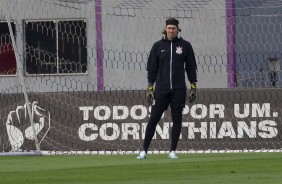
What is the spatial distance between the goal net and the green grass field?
2353 mm

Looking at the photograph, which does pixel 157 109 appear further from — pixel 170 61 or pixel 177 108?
pixel 170 61

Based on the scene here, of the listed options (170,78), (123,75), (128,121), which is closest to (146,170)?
(170,78)

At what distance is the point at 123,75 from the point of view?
88.4 feet

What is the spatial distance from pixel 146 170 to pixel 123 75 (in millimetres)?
13398

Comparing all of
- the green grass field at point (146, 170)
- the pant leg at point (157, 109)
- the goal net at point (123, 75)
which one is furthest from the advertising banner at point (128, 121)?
the pant leg at point (157, 109)

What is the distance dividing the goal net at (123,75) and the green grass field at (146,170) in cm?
235

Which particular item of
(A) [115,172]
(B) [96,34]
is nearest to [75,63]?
(B) [96,34]

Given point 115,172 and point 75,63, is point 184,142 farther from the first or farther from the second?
point 75,63

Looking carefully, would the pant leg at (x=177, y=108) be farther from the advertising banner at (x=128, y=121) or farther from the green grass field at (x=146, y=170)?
the advertising banner at (x=128, y=121)

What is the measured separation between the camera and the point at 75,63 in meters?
28.2

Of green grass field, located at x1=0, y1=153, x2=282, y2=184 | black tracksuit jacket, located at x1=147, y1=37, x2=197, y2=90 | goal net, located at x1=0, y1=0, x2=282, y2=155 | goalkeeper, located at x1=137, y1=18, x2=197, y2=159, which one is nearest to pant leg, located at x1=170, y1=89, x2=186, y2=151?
goalkeeper, located at x1=137, y1=18, x2=197, y2=159

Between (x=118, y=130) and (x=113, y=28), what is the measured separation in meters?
8.35

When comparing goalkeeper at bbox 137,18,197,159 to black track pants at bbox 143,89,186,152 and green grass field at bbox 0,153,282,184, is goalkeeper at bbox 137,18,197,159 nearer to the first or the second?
black track pants at bbox 143,89,186,152

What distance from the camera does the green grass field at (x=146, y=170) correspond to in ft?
39.5
